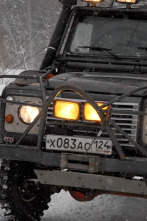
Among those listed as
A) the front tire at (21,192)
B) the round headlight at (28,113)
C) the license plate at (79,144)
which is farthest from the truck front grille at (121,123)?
the front tire at (21,192)

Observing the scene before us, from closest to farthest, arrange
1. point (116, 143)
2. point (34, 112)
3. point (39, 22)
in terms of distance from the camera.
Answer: point (116, 143) → point (34, 112) → point (39, 22)

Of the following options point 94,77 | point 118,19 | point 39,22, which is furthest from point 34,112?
point 39,22

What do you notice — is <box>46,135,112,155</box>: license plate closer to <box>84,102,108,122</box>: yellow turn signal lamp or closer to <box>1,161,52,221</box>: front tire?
<box>84,102,108,122</box>: yellow turn signal lamp

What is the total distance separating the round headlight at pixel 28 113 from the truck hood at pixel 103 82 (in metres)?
0.25

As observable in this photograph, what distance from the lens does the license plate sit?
4.88 metres

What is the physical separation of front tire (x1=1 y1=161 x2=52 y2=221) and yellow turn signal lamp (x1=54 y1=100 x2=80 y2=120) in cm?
82

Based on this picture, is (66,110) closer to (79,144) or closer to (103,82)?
(79,144)

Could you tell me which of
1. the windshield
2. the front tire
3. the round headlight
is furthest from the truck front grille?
the windshield

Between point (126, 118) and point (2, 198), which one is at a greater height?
point (126, 118)

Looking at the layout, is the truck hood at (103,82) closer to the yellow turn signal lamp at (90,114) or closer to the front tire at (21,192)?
the yellow turn signal lamp at (90,114)

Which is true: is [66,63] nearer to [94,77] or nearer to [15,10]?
[94,77]

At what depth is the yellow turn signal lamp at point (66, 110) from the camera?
5055 millimetres

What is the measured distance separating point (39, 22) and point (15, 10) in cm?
242

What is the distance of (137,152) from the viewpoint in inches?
198
